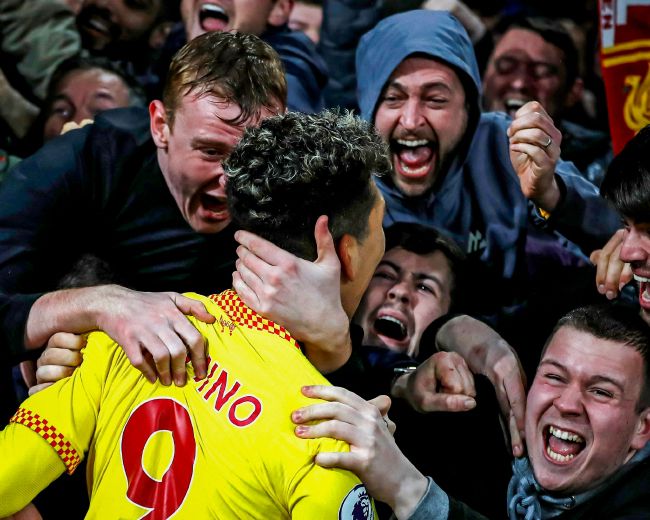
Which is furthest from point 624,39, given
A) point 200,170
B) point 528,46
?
point 200,170

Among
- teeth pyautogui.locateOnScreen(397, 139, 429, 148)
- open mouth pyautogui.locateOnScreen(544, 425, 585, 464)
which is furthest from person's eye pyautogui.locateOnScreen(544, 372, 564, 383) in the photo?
teeth pyautogui.locateOnScreen(397, 139, 429, 148)

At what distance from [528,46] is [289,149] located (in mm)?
1229

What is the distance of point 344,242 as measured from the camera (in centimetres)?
168

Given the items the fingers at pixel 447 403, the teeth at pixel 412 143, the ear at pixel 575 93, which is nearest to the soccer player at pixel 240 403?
the fingers at pixel 447 403

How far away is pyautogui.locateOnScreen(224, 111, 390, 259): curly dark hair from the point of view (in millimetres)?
1638

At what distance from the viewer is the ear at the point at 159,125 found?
237 centimetres

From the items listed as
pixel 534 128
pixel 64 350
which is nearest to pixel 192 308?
pixel 64 350

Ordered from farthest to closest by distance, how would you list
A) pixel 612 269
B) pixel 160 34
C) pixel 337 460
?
pixel 160 34
pixel 612 269
pixel 337 460

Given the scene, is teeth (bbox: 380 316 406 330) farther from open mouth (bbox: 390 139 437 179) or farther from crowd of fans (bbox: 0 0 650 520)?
open mouth (bbox: 390 139 437 179)

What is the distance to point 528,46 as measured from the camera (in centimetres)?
265

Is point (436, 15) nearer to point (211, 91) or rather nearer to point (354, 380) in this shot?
point (211, 91)

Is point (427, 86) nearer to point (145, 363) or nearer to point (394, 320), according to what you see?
point (394, 320)

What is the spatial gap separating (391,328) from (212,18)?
99 centimetres

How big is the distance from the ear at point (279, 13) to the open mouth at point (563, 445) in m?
1.31
